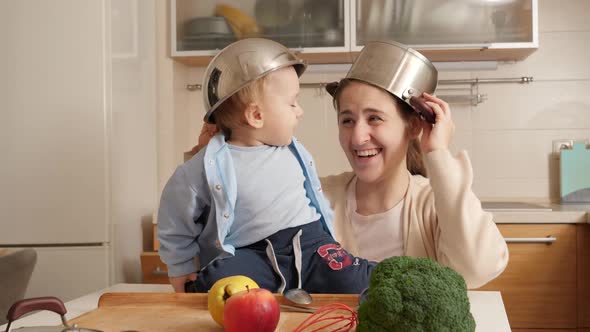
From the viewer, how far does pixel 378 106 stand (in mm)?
1520

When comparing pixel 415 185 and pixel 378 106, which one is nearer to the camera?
pixel 378 106

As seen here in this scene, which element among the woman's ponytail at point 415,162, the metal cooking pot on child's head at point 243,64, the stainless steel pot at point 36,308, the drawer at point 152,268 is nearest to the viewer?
the stainless steel pot at point 36,308

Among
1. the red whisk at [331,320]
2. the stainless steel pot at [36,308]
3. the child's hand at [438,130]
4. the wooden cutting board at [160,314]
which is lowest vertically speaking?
the wooden cutting board at [160,314]

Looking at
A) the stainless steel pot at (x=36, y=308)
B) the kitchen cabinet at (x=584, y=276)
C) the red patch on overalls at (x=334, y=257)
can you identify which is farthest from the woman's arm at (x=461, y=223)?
the kitchen cabinet at (x=584, y=276)

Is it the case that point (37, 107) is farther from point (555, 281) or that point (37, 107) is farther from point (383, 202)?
point (555, 281)

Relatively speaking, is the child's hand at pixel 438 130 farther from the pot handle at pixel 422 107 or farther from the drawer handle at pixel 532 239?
the drawer handle at pixel 532 239

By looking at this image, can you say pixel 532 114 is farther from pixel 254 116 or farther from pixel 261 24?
pixel 254 116

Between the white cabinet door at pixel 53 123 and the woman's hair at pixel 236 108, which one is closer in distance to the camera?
the woman's hair at pixel 236 108

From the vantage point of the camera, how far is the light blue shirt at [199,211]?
1.30 m

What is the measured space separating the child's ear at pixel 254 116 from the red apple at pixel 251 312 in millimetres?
515

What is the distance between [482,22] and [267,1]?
85 centimetres

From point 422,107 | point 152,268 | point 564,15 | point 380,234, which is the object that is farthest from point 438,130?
point 564,15

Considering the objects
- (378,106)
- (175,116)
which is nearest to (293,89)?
(378,106)

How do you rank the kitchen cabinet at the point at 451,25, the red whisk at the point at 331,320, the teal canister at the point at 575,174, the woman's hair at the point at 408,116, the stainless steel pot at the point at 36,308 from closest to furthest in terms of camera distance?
the stainless steel pot at the point at 36,308
the red whisk at the point at 331,320
the woman's hair at the point at 408,116
the kitchen cabinet at the point at 451,25
the teal canister at the point at 575,174
